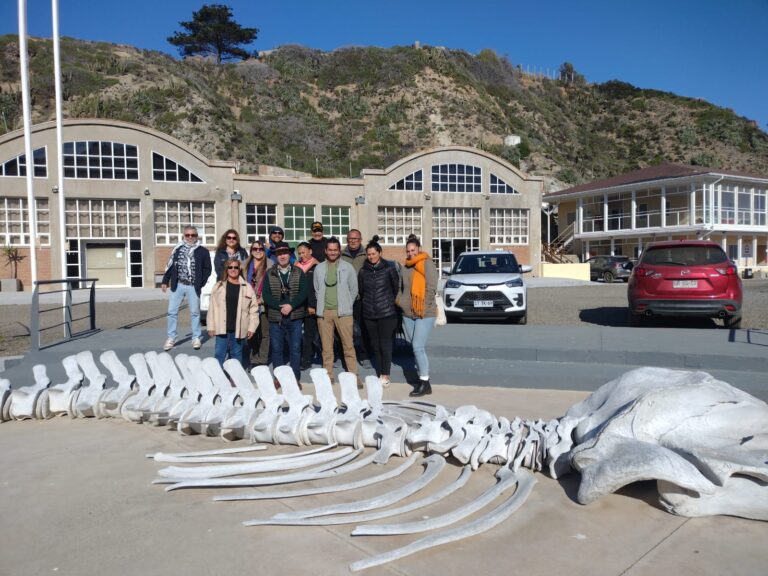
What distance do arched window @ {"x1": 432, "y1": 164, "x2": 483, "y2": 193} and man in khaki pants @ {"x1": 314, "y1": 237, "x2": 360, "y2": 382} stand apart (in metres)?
30.4

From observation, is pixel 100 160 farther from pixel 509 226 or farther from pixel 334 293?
pixel 334 293

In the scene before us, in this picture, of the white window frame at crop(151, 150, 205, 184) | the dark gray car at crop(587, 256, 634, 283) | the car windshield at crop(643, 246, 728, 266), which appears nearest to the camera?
the car windshield at crop(643, 246, 728, 266)

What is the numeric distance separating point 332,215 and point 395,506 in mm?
32019

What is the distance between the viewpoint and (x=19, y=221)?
2989 cm

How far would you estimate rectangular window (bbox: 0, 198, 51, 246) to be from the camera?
2966 centimetres

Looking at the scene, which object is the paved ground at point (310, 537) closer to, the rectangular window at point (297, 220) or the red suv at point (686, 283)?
the red suv at point (686, 283)

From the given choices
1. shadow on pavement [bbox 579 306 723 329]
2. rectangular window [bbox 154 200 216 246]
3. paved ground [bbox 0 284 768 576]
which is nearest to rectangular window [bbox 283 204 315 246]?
rectangular window [bbox 154 200 216 246]

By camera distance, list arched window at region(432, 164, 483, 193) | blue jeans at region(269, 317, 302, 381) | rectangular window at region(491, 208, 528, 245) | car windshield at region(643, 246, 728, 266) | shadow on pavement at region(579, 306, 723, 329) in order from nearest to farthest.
→ blue jeans at region(269, 317, 302, 381)
car windshield at region(643, 246, 728, 266)
shadow on pavement at region(579, 306, 723, 329)
arched window at region(432, 164, 483, 193)
rectangular window at region(491, 208, 528, 245)

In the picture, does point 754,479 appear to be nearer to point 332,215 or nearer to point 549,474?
point 549,474

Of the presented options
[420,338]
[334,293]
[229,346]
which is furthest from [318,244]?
[420,338]

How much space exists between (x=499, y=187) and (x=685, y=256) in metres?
28.1

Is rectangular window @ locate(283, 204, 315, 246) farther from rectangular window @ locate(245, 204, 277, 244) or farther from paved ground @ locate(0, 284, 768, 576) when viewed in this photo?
paved ground @ locate(0, 284, 768, 576)

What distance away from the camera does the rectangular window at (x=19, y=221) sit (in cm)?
2966

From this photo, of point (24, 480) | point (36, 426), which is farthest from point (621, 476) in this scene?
point (36, 426)
